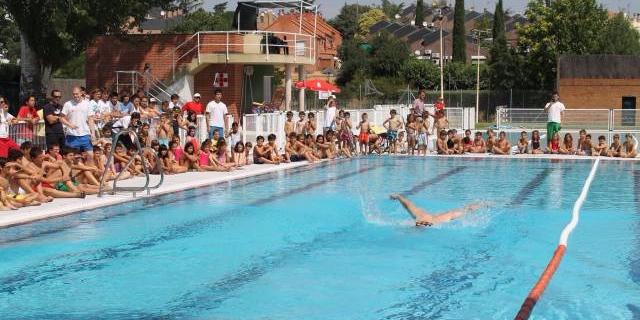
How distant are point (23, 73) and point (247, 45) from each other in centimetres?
733

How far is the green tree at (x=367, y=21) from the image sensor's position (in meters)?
109

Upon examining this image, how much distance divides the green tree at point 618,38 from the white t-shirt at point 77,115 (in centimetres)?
5225

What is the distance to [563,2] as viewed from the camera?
193 ft

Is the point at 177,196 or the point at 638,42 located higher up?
the point at 638,42

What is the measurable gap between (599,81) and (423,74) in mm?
15118

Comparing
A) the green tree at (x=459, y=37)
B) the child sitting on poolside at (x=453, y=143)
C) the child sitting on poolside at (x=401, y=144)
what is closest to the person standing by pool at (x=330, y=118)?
the child sitting on poolside at (x=401, y=144)

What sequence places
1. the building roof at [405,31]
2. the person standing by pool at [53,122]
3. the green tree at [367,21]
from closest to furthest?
the person standing by pool at [53,122] → the building roof at [405,31] → the green tree at [367,21]

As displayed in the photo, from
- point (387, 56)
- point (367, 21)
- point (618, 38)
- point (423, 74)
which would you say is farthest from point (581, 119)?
point (367, 21)

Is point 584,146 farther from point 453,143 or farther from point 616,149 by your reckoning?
point 453,143

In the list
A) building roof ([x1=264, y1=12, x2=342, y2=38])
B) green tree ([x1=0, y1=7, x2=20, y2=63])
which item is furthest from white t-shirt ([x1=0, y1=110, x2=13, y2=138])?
building roof ([x1=264, y1=12, x2=342, y2=38])

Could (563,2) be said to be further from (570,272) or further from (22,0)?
(570,272)

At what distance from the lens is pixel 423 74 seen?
206 ft

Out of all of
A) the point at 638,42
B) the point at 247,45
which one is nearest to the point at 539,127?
the point at 247,45

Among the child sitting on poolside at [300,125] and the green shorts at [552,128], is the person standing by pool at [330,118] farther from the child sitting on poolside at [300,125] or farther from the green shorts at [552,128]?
the green shorts at [552,128]
